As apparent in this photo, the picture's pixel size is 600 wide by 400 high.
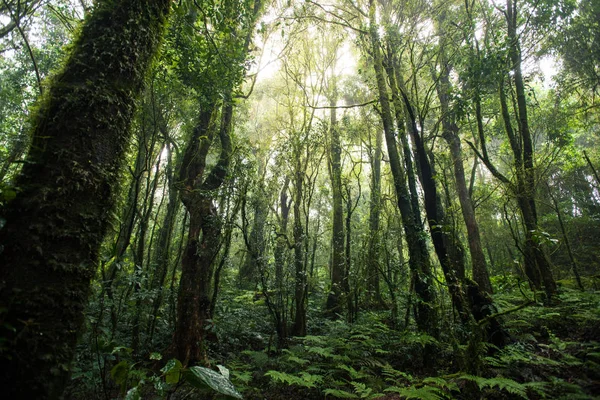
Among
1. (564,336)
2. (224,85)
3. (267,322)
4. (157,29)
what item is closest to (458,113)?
(564,336)

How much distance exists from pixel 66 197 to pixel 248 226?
6.33 meters

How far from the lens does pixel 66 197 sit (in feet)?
5.66

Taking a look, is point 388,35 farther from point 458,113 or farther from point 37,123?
point 37,123

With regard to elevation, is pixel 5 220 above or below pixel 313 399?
above

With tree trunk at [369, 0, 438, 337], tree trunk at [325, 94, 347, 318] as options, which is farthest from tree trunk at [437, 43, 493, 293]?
tree trunk at [369, 0, 438, 337]

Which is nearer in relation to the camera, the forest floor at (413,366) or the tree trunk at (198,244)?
the forest floor at (413,366)

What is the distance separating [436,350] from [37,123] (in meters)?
6.21

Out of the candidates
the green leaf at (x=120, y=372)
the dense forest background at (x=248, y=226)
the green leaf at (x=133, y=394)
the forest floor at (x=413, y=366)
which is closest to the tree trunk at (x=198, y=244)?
the dense forest background at (x=248, y=226)

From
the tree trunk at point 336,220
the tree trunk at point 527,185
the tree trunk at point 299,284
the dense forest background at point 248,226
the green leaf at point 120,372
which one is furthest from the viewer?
the tree trunk at point 336,220

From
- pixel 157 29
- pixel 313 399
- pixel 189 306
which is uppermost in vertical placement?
pixel 157 29

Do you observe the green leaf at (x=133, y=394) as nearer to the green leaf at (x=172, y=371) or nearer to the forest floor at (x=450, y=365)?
the green leaf at (x=172, y=371)

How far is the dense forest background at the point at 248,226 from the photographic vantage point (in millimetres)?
1736

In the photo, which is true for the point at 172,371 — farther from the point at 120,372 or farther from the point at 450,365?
the point at 450,365

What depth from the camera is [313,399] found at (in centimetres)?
441
